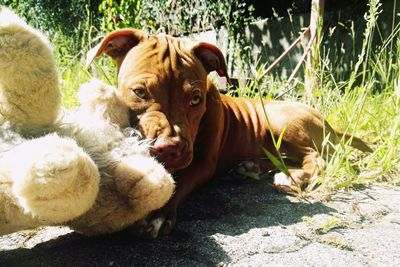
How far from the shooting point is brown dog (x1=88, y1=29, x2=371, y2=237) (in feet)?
7.43

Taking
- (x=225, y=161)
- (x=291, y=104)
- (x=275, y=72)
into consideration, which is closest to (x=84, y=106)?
(x=225, y=161)

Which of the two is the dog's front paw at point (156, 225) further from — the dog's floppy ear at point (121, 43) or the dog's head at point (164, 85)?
the dog's floppy ear at point (121, 43)

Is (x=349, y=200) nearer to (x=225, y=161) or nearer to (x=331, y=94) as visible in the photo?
(x=225, y=161)

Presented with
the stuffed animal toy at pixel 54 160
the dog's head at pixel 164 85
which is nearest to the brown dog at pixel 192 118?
the dog's head at pixel 164 85

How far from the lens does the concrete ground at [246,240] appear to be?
171 cm

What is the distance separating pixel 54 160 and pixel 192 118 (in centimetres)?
143

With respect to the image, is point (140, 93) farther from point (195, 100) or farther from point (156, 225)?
point (156, 225)

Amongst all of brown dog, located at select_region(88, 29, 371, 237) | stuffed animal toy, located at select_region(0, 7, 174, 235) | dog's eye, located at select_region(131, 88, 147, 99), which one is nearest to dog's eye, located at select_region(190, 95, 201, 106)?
brown dog, located at select_region(88, 29, 371, 237)

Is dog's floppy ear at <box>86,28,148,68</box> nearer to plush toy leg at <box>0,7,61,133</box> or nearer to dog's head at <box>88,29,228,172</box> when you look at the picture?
dog's head at <box>88,29,228,172</box>

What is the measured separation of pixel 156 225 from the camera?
1959 mm

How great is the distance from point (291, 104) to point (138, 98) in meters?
1.63

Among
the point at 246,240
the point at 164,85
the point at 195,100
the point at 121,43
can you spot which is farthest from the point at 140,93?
the point at 246,240

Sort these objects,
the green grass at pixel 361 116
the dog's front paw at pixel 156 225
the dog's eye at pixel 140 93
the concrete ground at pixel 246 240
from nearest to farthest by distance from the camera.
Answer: the concrete ground at pixel 246 240 < the dog's front paw at pixel 156 225 < the dog's eye at pixel 140 93 < the green grass at pixel 361 116

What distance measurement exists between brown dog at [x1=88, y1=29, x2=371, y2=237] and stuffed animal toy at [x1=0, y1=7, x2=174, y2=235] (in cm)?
35
